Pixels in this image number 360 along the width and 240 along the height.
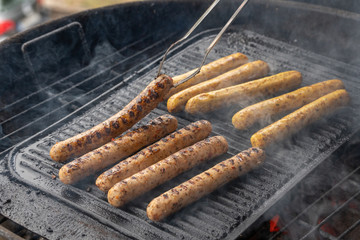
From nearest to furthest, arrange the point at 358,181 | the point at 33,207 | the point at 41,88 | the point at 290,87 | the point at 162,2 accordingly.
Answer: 1. the point at 33,207
2. the point at 358,181
3. the point at 290,87
4. the point at 41,88
5. the point at 162,2

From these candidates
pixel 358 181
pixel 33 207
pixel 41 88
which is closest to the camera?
pixel 33 207

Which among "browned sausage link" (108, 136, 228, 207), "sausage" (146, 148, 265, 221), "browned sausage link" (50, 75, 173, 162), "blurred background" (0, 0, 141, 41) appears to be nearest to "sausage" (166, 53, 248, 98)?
"browned sausage link" (50, 75, 173, 162)

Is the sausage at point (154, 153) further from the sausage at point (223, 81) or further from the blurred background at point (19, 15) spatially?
the blurred background at point (19, 15)

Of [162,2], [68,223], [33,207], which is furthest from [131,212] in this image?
[162,2]

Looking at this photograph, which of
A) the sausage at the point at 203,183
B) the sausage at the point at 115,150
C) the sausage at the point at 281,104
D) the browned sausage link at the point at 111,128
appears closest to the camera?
the sausage at the point at 203,183

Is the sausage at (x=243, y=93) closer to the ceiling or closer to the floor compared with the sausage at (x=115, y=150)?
closer to the ceiling

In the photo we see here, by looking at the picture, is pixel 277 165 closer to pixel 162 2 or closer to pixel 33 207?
pixel 33 207

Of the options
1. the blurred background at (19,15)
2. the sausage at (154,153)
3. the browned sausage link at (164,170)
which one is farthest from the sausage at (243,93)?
the blurred background at (19,15)
